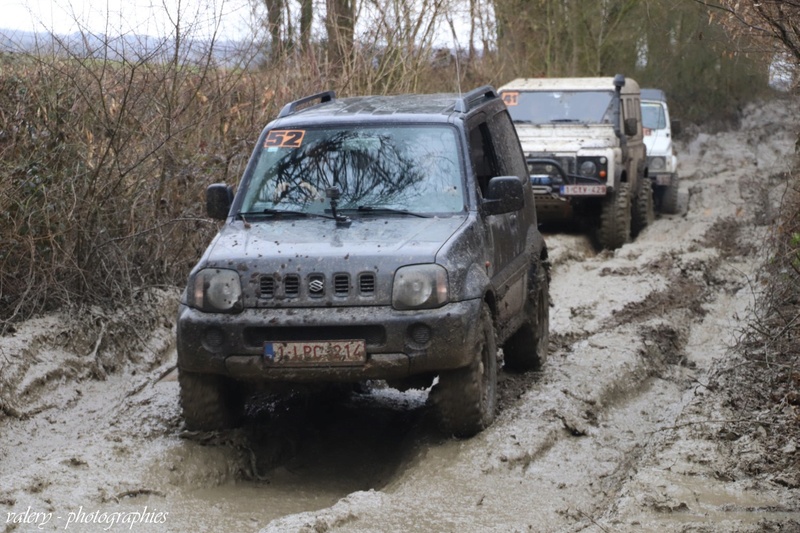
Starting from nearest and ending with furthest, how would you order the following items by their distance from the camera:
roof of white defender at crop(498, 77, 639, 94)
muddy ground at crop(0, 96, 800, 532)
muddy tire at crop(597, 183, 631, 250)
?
muddy ground at crop(0, 96, 800, 532) < muddy tire at crop(597, 183, 631, 250) < roof of white defender at crop(498, 77, 639, 94)

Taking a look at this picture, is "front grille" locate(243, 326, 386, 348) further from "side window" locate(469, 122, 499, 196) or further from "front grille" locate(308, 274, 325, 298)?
"side window" locate(469, 122, 499, 196)

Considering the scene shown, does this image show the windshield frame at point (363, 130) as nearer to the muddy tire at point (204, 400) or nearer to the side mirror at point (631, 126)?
the muddy tire at point (204, 400)

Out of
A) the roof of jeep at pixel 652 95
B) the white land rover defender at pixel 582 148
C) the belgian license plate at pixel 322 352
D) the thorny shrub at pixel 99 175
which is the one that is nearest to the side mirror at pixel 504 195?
the belgian license plate at pixel 322 352

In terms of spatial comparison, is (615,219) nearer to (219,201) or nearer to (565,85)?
(565,85)

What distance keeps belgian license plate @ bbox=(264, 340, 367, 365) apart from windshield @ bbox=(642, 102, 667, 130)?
1650 centimetres

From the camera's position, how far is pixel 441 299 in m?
5.86

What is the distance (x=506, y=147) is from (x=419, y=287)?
7.46 ft

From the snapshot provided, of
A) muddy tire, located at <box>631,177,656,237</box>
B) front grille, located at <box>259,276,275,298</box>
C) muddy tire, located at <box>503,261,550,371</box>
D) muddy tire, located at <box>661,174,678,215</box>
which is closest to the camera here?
front grille, located at <box>259,276,275,298</box>

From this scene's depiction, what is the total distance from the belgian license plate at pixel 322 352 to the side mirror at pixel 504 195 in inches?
54.3

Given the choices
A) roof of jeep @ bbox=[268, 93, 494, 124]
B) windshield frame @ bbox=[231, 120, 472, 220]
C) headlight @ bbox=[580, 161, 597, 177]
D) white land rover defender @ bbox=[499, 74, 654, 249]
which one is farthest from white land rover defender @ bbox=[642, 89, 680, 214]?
windshield frame @ bbox=[231, 120, 472, 220]

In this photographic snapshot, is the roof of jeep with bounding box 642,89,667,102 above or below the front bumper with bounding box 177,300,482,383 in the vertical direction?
above

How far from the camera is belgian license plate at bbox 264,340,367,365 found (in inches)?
227

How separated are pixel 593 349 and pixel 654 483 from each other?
3.34 m

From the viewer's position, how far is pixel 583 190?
48.3 ft
